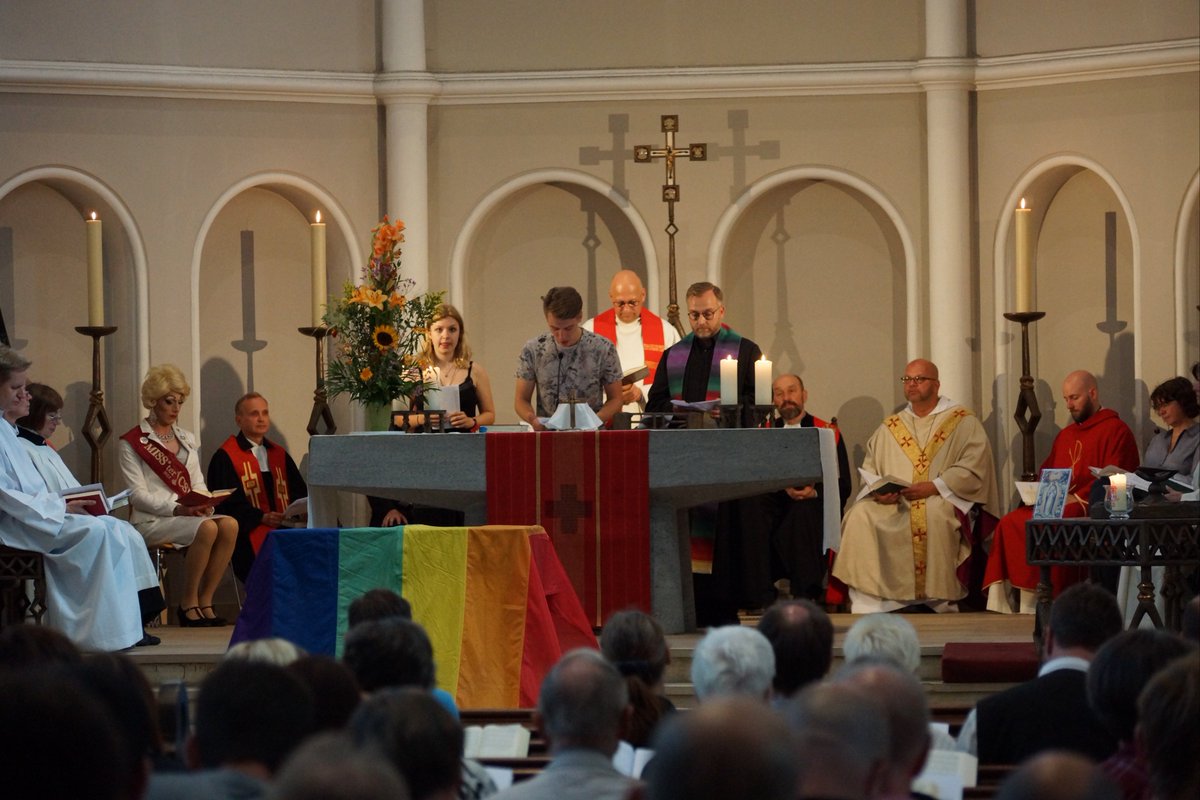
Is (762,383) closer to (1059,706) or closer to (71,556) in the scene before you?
(71,556)

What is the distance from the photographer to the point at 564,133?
1065 cm

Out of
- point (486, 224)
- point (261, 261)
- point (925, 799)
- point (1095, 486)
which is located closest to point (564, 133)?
point (486, 224)

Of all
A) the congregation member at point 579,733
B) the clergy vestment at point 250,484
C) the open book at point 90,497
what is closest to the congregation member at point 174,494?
the clergy vestment at point 250,484

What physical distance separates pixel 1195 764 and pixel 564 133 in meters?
8.18

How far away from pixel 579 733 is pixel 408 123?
25.6 ft

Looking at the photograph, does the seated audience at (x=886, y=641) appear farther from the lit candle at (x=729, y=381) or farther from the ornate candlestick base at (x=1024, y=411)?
the ornate candlestick base at (x=1024, y=411)

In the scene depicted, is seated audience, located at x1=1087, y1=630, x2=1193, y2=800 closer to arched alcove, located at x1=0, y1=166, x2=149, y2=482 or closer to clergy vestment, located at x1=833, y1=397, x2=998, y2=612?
clergy vestment, located at x1=833, y1=397, x2=998, y2=612

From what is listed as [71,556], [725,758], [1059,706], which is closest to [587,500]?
[71,556]

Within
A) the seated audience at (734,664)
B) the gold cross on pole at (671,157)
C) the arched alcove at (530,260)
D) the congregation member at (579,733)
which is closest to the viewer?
the congregation member at (579,733)

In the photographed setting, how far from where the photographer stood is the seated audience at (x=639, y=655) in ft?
13.1

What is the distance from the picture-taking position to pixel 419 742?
8.71 feet

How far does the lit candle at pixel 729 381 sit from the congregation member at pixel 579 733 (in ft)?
13.6

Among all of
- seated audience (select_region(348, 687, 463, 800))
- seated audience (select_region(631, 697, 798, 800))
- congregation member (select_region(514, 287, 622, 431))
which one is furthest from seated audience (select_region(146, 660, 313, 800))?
congregation member (select_region(514, 287, 622, 431))

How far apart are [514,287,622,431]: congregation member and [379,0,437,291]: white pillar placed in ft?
8.44
